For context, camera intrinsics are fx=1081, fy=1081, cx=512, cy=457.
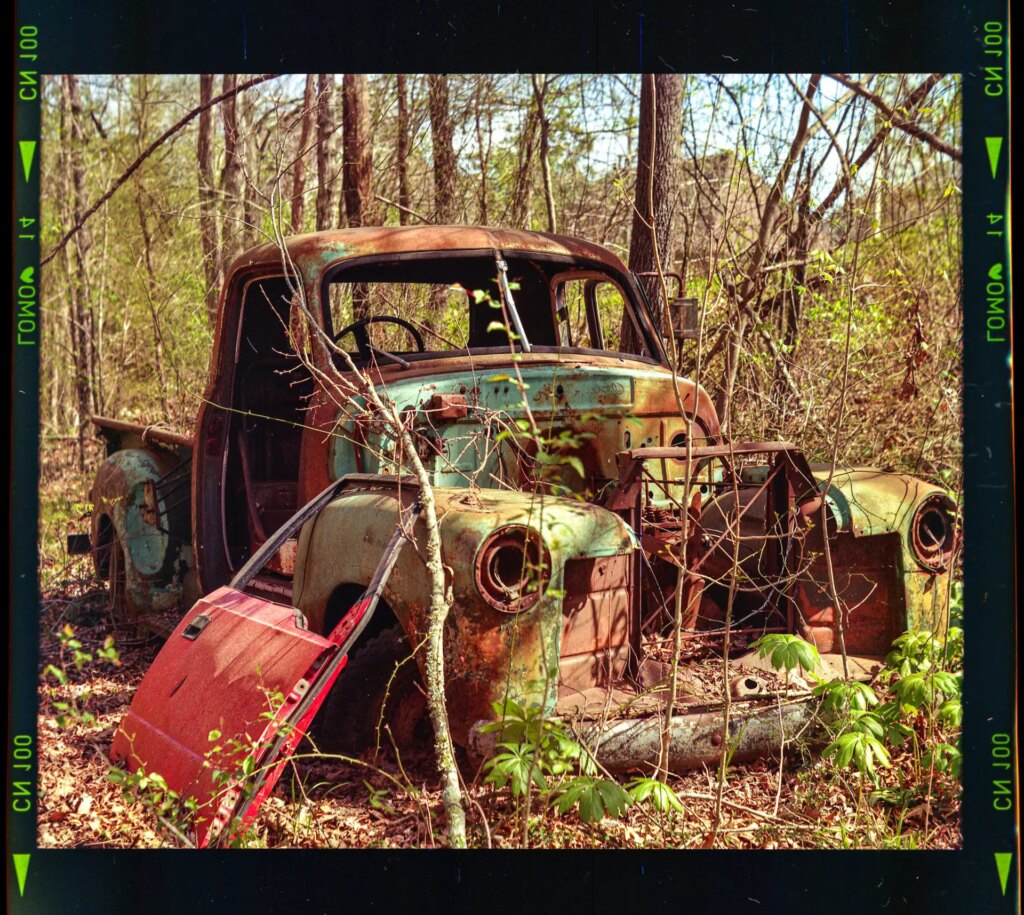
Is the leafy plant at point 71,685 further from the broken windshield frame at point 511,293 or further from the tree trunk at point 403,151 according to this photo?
the tree trunk at point 403,151

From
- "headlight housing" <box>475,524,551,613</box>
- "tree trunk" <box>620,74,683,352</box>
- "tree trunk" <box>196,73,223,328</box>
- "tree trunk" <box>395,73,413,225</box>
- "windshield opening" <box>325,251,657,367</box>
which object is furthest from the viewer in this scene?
"tree trunk" <box>196,73,223,328</box>

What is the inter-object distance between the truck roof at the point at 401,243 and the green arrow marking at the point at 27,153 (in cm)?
126

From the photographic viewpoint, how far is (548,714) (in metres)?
3.42

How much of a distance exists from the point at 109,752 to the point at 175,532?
1.75m

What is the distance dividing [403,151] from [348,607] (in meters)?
5.79

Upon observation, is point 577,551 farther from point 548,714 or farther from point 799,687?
point 799,687

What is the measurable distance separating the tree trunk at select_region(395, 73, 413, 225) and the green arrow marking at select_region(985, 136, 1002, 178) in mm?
5064

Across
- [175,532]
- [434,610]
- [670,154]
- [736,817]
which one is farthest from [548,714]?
[670,154]

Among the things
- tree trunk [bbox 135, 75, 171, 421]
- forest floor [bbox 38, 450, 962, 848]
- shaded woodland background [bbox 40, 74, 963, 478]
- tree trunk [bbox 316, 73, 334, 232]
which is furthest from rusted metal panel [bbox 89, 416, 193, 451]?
tree trunk [bbox 316, 73, 334, 232]

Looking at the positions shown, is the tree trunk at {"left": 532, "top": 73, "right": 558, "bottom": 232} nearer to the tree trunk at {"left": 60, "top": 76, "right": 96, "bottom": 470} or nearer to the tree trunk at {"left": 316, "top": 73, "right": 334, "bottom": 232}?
the tree trunk at {"left": 316, "top": 73, "right": 334, "bottom": 232}
